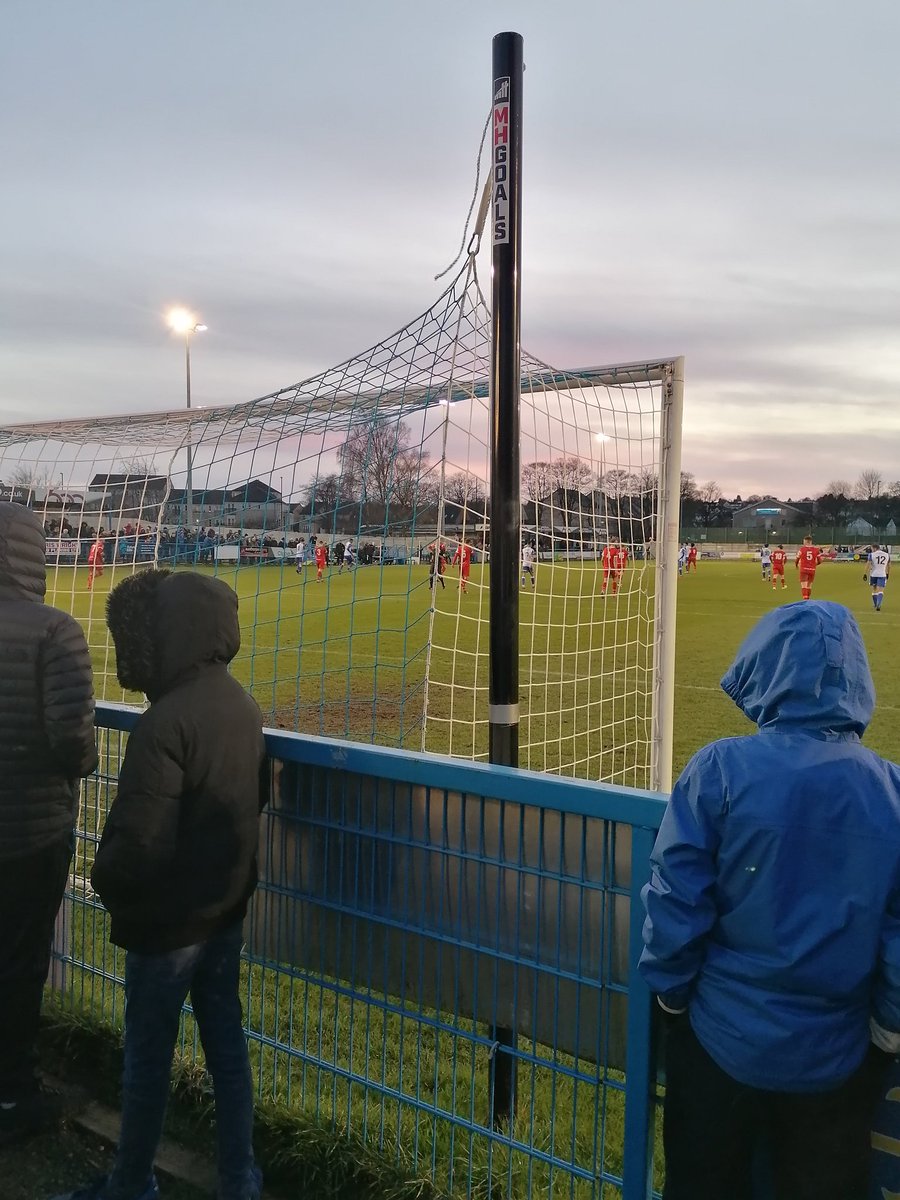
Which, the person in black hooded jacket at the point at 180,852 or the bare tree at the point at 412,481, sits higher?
the bare tree at the point at 412,481

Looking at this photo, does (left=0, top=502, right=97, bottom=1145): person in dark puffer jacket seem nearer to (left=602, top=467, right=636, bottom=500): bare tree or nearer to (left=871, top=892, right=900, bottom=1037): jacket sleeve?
(left=871, top=892, right=900, bottom=1037): jacket sleeve

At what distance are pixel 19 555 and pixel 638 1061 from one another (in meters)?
2.17

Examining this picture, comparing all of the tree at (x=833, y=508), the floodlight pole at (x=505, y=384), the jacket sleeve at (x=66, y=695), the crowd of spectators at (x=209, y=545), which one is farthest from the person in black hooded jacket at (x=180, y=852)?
the tree at (x=833, y=508)

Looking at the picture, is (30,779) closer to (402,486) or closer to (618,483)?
(402,486)

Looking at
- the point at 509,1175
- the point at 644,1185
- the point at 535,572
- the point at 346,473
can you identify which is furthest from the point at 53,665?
the point at 535,572

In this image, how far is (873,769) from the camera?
164 cm

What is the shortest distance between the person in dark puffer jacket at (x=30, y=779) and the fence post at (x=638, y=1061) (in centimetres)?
161

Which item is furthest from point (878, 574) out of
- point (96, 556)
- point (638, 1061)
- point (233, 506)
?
point (638, 1061)

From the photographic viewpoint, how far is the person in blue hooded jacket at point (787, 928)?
1587 mm

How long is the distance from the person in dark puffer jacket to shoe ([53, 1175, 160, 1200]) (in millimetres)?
386

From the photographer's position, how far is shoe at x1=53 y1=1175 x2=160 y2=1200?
230cm

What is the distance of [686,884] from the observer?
1.64 metres

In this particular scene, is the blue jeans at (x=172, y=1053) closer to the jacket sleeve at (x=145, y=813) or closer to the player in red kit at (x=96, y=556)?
the jacket sleeve at (x=145, y=813)

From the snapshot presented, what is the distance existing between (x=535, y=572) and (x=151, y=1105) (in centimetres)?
417
